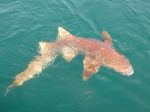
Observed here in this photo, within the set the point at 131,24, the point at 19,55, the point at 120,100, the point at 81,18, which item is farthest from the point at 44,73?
the point at 131,24

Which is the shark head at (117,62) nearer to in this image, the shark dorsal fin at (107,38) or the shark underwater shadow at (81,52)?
the shark underwater shadow at (81,52)

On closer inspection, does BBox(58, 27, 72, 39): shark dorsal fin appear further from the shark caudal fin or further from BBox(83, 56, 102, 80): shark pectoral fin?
BBox(83, 56, 102, 80): shark pectoral fin

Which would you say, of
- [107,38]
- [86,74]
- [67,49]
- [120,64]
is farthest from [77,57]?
[120,64]

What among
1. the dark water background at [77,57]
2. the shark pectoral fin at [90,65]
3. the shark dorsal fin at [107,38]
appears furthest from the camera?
the shark dorsal fin at [107,38]

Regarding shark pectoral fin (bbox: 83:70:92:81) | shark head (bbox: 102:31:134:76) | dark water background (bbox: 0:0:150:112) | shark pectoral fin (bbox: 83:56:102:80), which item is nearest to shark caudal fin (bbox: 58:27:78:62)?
dark water background (bbox: 0:0:150:112)

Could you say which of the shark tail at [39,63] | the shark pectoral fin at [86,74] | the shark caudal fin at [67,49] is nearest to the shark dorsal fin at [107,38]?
the shark caudal fin at [67,49]
